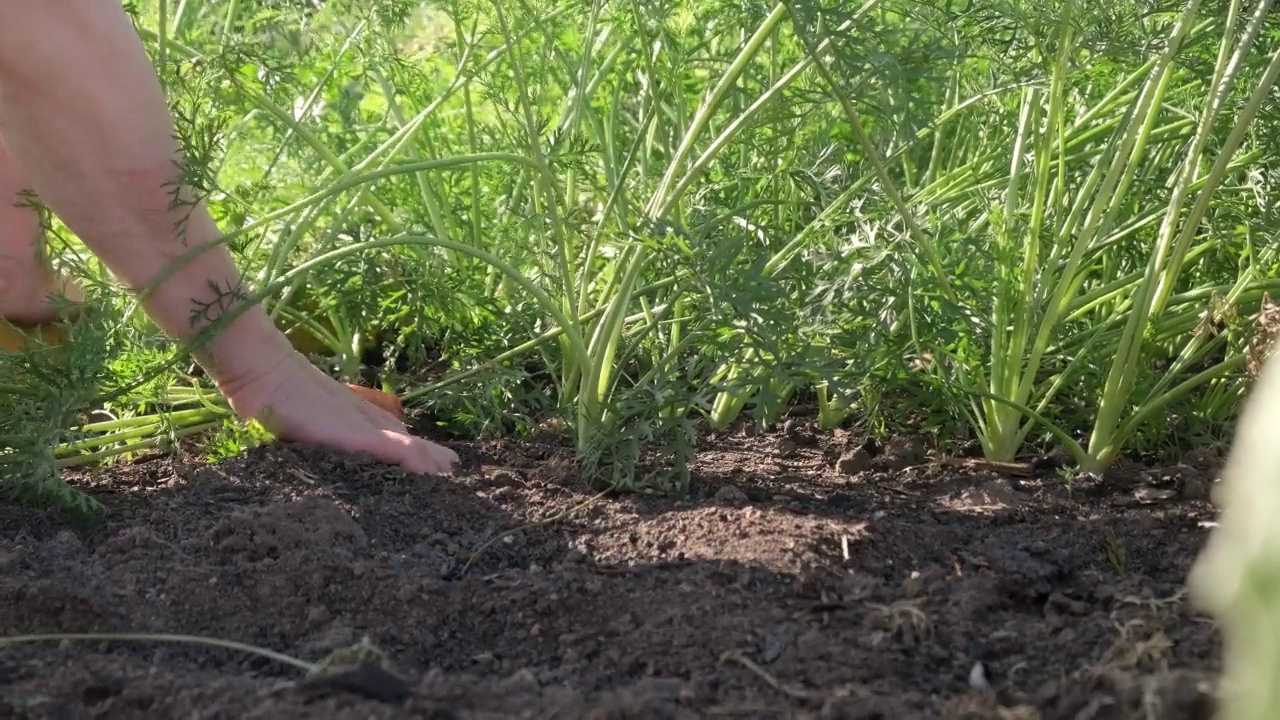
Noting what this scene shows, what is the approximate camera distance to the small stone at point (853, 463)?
194 cm

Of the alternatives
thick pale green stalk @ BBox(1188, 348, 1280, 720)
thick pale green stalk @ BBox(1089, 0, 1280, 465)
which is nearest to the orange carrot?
thick pale green stalk @ BBox(1089, 0, 1280, 465)

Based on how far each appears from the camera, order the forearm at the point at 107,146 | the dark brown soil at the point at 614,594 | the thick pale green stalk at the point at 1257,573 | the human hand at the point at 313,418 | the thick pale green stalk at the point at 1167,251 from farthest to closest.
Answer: the human hand at the point at 313,418, the forearm at the point at 107,146, the thick pale green stalk at the point at 1167,251, the dark brown soil at the point at 614,594, the thick pale green stalk at the point at 1257,573

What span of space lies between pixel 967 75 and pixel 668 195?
2.08ft

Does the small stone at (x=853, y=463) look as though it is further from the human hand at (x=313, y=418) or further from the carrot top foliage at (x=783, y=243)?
the human hand at (x=313, y=418)

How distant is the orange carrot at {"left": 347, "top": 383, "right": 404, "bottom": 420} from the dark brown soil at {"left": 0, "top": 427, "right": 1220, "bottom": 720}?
0.24 meters

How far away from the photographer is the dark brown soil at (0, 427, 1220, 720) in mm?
1142

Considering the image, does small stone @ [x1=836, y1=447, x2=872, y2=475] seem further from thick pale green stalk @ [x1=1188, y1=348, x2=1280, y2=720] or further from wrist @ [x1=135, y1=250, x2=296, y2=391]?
thick pale green stalk @ [x1=1188, y1=348, x2=1280, y2=720]

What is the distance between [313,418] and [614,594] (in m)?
0.70

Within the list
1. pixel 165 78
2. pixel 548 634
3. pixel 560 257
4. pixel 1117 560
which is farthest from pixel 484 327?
pixel 1117 560

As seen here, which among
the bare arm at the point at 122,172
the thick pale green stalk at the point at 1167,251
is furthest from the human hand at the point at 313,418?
the thick pale green stalk at the point at 1167,251

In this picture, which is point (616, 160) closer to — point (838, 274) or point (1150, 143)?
point (838, 274)

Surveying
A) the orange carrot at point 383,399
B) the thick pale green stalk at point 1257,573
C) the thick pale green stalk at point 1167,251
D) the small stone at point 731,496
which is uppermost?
the orange carrot at point 383,399

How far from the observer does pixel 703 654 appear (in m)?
1.26

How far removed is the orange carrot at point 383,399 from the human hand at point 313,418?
5.8 inches
